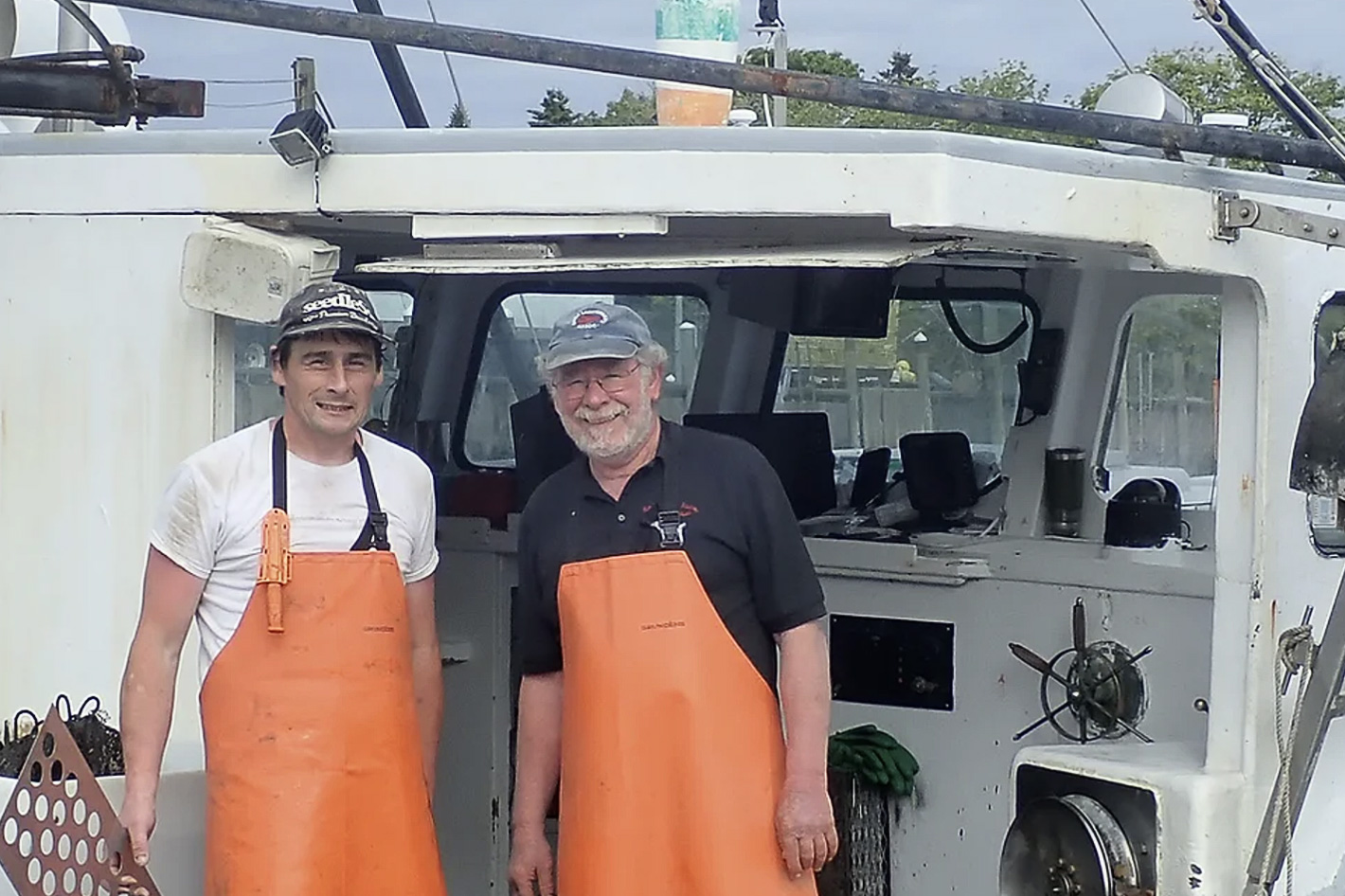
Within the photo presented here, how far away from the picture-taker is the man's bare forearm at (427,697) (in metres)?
3.62

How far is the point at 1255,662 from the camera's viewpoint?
11.6ft

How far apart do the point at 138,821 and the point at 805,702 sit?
1.19 metres

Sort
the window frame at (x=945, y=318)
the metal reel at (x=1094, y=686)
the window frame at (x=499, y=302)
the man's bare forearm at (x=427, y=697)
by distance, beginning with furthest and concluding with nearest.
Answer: the window frame at (x=499, y=302) → the window frame at (x=945, y=318) → the metal reel at (x=1094, y=686) → the man's bare forearm at (x=427, y=697)

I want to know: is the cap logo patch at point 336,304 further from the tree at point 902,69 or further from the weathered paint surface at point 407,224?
the tree at point 902,69

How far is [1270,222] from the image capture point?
3.48 metres

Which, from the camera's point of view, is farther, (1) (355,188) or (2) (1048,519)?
(2) (1048,519)

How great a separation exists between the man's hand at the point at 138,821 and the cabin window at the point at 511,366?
292 cm

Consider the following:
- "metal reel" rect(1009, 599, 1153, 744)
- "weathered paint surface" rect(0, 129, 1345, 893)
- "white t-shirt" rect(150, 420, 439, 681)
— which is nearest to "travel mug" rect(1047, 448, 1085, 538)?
"metal reel" rect(1009, 599, 1153, 744)

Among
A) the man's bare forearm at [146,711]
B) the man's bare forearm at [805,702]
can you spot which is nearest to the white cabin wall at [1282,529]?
the man's bare forearm at [805,702]

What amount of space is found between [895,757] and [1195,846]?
138 centimetres

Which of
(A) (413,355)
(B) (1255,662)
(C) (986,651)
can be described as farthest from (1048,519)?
(A) (413,355)

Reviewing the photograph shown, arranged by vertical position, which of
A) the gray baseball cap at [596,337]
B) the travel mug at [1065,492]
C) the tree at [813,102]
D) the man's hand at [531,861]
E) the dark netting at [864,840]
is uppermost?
the tree at [813,102]

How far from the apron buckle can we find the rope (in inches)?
43.7

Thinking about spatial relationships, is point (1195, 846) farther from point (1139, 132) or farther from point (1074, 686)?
point (1139, 132)
